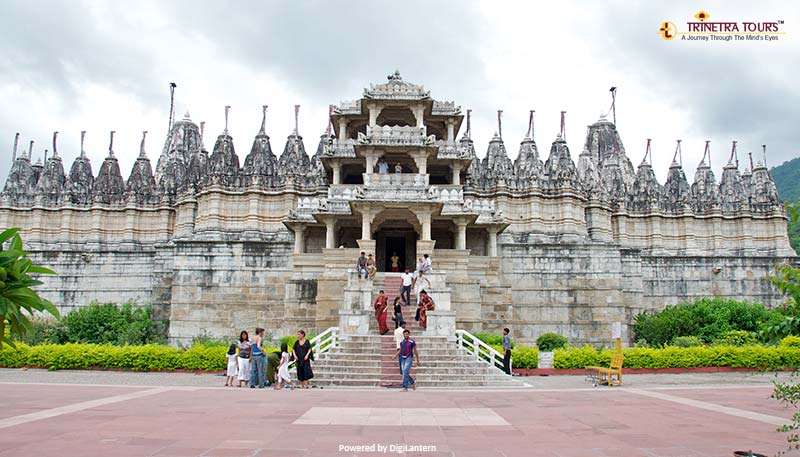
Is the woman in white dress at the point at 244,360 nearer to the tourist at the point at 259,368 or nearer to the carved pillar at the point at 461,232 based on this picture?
the tourist at the point at 259,368

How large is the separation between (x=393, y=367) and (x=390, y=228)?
13134 mm

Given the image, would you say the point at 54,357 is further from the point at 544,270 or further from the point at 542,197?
the point at 542,197

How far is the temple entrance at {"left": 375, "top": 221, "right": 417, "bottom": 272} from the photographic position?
30.3 m

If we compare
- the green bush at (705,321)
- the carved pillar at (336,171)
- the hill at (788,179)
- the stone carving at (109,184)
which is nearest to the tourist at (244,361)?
the carved pillar at (336,171)

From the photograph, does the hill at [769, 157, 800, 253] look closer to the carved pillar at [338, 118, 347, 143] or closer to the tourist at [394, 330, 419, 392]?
the carved pillar at [338, 118, 347, 143]

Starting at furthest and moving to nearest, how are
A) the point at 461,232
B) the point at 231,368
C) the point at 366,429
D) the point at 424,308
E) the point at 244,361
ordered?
the point at 461,232 < the point at 424,308 < the point at 231,368 < the point at 244,361 < the point at 366,429

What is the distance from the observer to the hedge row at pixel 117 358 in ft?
→ 70.8

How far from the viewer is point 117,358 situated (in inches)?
865

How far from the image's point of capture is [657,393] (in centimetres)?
1496

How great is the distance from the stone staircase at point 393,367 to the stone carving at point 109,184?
30.1 m

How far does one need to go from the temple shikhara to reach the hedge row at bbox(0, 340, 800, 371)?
15.9 feet

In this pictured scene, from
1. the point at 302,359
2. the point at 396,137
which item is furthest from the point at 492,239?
the point at 302,359

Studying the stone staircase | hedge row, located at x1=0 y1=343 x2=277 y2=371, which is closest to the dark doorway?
hedge row, located at x1=0 y1=343 x2=277 y2=371

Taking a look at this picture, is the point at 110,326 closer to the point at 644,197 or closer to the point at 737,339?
the point at 737,339
